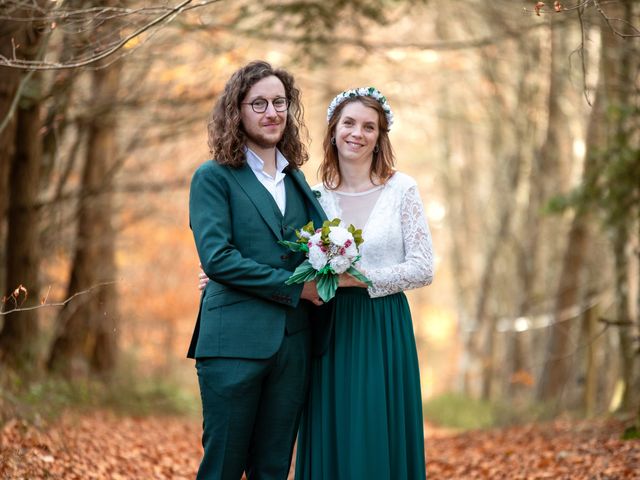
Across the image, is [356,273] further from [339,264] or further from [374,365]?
[374,365]

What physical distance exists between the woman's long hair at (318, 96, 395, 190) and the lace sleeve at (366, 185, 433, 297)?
0.25 metres

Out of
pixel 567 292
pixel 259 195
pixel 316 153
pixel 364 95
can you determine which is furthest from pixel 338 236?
pixel 316 153

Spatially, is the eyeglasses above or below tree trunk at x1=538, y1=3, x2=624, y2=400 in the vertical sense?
above

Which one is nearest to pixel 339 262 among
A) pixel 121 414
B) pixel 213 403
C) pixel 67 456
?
pixel 213 403

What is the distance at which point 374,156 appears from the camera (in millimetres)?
4617

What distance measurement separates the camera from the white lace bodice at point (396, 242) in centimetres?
418

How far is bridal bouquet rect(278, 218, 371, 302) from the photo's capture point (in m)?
3.81

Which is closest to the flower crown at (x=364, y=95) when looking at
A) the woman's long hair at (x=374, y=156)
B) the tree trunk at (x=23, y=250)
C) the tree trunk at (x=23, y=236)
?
the woman's long hair at (x=374, y=156)

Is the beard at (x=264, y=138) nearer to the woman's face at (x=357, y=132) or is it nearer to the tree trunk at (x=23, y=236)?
the woman's face at (x=357, y=132)

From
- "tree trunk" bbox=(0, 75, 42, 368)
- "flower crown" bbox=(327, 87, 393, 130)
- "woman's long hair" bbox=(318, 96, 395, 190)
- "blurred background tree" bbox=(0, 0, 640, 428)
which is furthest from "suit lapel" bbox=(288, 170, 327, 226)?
"tree trunk" bbox=(0, 75, 42, 368)

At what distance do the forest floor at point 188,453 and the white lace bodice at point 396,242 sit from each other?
2.09 m

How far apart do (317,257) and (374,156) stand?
3.37 feet

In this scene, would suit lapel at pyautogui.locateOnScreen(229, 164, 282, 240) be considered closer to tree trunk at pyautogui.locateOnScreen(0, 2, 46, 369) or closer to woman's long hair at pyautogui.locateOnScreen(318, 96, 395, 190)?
woman's long hair at pyautogui.locateOnScreen(318, 96, 395, 190)

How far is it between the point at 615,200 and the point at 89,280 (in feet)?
21.0
